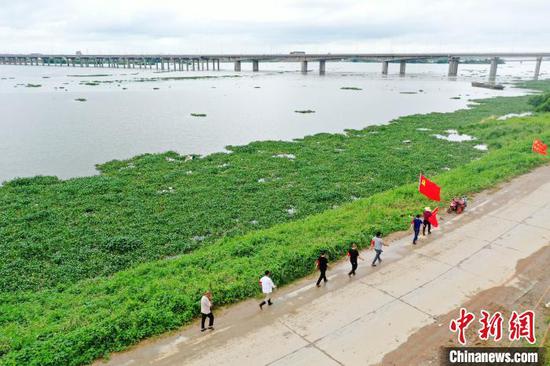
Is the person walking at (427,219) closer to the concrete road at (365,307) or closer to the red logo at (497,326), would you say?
the concrete road at (365,307)

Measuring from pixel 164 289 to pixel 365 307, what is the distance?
7.50m

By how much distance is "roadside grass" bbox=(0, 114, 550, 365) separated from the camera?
12.4 m

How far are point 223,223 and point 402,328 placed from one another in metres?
14.0

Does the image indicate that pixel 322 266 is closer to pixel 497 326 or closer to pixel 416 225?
pixel 497 326

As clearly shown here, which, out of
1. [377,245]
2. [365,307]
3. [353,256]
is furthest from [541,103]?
[365,307]

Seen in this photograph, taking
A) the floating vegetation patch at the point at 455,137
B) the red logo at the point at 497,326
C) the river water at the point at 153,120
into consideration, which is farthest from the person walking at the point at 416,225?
the floating vegetation patch at the point at 455,137

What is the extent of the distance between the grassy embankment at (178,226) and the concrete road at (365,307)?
3.91 feet

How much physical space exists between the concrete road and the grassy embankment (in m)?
1.19

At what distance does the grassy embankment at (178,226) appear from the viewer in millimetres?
13820

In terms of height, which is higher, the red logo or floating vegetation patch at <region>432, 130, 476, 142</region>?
the red logo

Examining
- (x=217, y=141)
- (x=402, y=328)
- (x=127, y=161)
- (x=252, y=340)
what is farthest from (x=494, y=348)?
(x=217, y=141)

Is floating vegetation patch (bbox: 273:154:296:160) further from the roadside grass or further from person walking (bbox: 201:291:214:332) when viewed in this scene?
person walking (bbox: 201:291:214:332)

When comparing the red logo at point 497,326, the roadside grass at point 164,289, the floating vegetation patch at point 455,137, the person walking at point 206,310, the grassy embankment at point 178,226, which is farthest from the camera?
the floating vegetation patch at point 455,137

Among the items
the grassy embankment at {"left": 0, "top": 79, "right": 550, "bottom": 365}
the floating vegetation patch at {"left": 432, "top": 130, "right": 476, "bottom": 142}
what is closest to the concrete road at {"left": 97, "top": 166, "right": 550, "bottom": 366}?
the grassy embankment at {"left": 0, "top": 79, "right": 550, "bottom": 365}
